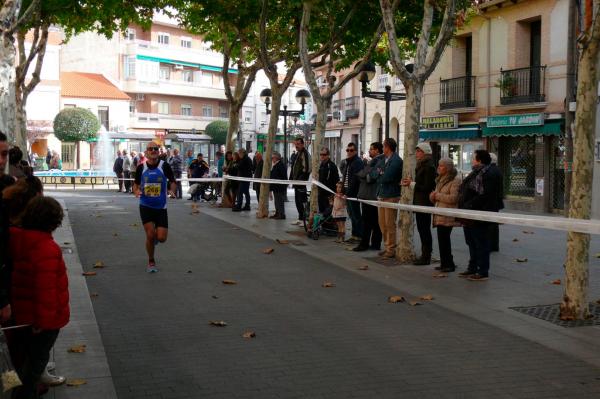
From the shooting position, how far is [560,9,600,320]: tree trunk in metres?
7.96

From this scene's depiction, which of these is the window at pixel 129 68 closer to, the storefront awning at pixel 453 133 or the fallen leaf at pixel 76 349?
the storefront awning at pixel 453 133

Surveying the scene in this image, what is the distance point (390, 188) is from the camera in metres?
12.8

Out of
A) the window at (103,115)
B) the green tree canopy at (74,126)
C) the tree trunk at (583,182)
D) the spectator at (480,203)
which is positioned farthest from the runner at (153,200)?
the window at (103,115)

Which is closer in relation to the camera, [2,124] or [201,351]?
[201,351]

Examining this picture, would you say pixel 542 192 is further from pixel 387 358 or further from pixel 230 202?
pixel 387 358

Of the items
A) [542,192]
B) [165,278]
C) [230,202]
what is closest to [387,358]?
[165,278]

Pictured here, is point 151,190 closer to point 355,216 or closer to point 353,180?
point 353,180

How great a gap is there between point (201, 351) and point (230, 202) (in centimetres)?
1734

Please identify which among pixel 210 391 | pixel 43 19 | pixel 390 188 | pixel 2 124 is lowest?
pixel 210 391

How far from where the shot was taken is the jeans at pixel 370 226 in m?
13.4

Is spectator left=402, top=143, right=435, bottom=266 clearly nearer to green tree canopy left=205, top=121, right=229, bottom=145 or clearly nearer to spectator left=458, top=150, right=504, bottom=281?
spectator left=458, top=150, right=504, bottom=281

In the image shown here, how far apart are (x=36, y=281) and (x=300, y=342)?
113 inches

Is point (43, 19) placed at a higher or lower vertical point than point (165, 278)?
higher

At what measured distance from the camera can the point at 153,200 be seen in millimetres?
10867
